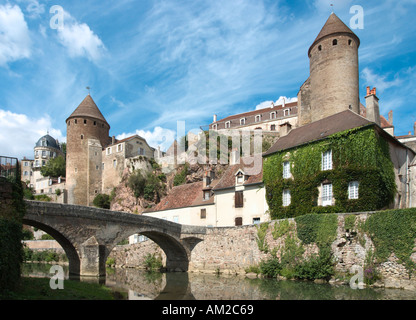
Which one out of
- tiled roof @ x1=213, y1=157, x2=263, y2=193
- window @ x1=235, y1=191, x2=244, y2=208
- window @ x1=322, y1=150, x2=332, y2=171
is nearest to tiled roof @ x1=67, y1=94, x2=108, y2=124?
tiled roof @ x1=213, y1=157, x2=263, y2=193

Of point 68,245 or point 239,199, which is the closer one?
point 68,245

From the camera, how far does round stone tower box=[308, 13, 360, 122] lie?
3247 cm

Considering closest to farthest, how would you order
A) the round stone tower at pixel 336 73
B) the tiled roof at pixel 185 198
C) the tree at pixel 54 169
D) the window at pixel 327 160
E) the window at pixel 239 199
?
the window at pixel 327 160 < the window at pixel 239 199 < the tiled roof at pixel 185 198 < the round stone tower at pixel 336 73 < the tree at pixel 54 169

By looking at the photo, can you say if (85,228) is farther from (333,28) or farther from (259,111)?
(259,111)

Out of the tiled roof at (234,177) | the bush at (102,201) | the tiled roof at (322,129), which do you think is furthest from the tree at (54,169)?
the tiled roof at (322,129)

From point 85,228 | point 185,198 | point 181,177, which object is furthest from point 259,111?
point 85,228

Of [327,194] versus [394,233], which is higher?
[327,194]

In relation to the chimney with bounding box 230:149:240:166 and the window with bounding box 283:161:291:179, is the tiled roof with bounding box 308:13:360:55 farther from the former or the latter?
the window with bounding box 283:161:291:179

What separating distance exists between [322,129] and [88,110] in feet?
139

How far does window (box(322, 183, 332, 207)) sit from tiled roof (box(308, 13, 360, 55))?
→ 17.9m

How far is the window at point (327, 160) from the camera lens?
2183 cm

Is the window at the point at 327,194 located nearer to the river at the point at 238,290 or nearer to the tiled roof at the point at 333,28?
the river at the point at 238,290

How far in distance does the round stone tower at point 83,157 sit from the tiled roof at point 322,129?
3733cm

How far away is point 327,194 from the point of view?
70.8ft
